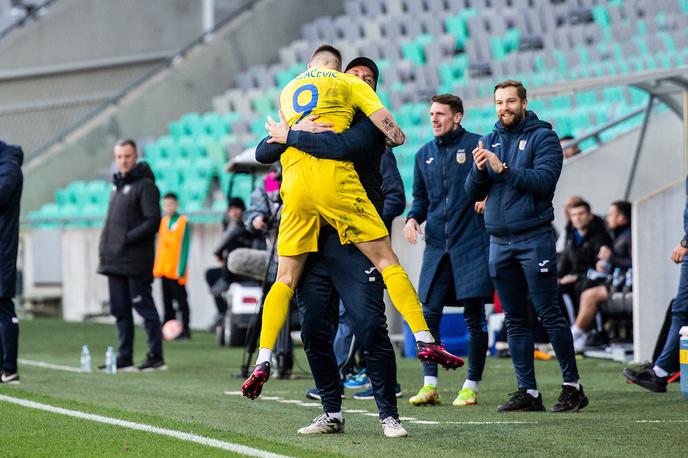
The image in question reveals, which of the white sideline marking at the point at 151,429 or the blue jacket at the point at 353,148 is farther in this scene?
the blue jacket at the point at 353,148

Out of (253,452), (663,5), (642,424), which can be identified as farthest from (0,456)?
(663,5)

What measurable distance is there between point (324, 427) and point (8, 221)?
423 centimetres

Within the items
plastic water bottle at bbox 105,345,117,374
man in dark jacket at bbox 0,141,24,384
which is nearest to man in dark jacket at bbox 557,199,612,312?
plastic water bottle at bbox 105,345,117,374

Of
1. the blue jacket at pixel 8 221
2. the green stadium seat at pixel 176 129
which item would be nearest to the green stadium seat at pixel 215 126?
the green stadium seat at pixel 176 129

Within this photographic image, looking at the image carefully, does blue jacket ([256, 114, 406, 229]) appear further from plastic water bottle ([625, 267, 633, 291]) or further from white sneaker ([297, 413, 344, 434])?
plastic water bottle ([625, 267, 633, 291])

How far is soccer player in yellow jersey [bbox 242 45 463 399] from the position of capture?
22.7 ft

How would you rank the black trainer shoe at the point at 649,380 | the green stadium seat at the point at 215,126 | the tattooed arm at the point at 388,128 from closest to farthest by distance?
the tattooed arm at the point at 388,128 → the black trainer shoe at the point at 649,380 → the green stadium seat at the point at 215,126

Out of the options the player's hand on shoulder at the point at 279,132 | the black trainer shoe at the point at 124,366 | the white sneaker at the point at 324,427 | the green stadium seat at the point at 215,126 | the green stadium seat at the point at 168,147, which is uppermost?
the green stadium seat at the point at 215,126

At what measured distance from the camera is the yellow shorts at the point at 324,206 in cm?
691

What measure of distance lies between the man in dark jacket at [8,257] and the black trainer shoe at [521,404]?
3955mm

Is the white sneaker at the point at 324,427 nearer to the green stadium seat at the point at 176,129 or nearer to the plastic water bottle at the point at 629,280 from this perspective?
the plastic water bottle at the point at 629,280

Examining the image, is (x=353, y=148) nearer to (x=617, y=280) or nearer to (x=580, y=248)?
(x=617, y=280)

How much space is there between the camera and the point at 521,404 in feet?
28.1

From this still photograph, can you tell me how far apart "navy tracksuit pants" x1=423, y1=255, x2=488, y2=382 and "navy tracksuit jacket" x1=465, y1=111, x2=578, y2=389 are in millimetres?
455
